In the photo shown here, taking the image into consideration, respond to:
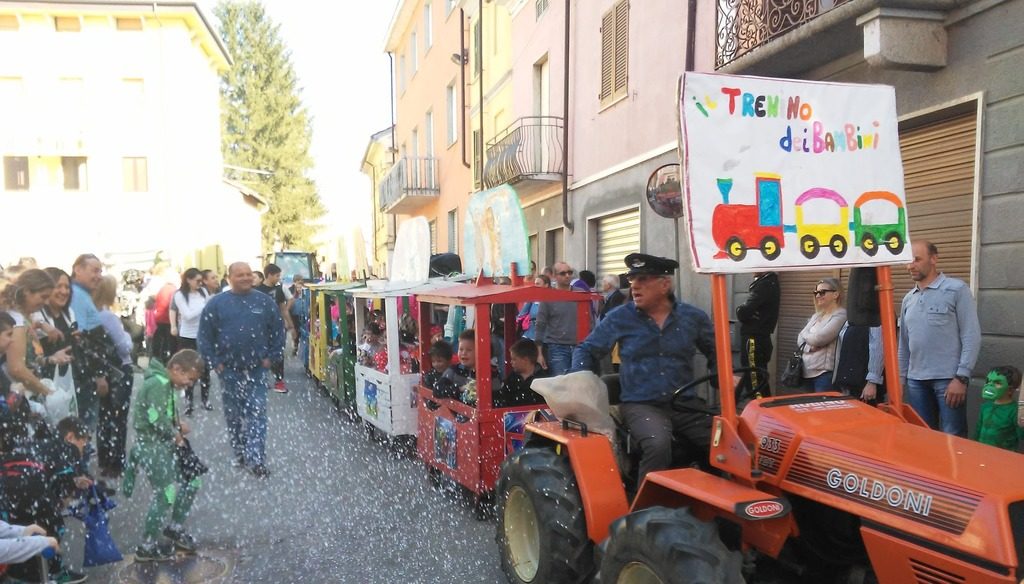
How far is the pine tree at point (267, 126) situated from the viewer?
42812mm

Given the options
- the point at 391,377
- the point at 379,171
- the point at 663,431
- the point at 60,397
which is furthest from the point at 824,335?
the point at 379,171

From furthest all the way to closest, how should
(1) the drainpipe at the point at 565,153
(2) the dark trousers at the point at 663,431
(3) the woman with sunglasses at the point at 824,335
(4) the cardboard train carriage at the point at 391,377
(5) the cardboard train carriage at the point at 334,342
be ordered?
(1) the drainpipe at the point at 565,153 → (5) the cardboard train carriage at the point at 334,342 → (4) the cardboard train carriage at the point at 391,377 → (3) the woman with sunglasses at the point at 824,335 → (2) the dark trousers at the point at 663,431

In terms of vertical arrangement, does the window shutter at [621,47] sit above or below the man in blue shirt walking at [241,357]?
above

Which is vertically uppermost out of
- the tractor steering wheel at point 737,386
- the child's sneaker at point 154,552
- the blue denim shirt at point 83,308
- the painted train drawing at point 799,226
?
the painted train drawing at point 799,226

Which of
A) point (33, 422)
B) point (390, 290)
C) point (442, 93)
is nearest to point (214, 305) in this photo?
point (390, 290)

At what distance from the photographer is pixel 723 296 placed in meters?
2.89

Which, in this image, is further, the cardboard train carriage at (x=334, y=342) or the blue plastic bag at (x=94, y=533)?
the cardboard train carriage at (x=334, y=342)

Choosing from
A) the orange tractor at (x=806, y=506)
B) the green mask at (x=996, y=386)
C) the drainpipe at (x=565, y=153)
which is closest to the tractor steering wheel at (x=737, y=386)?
the orange tractor at (x=806, y=506)

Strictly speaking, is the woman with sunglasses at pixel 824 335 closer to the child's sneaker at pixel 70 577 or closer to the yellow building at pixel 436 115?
the child's sneaker at pixel 70 577

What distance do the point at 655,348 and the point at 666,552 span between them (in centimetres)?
131

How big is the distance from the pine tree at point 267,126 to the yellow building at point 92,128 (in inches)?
570

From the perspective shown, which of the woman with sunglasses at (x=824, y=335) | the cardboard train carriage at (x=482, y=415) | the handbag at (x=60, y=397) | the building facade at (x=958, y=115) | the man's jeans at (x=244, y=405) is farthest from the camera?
the man's jeans at (x=244, y=405)

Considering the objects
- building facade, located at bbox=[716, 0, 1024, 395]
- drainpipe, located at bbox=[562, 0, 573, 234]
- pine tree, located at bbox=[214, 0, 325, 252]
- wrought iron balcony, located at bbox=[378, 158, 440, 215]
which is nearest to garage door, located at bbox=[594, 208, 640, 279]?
drainpipe, located at bbox=[562, 0, 573, 234]

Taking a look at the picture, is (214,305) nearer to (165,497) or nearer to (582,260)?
(165,497)
